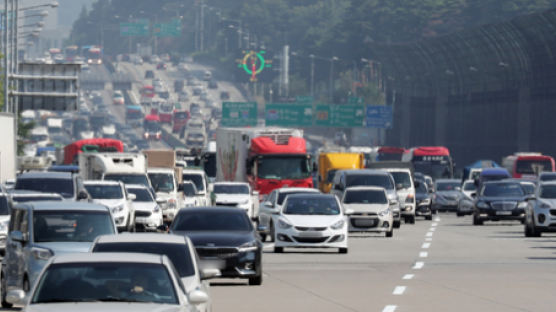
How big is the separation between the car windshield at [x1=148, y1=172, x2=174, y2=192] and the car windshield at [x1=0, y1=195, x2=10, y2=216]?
59.9ft

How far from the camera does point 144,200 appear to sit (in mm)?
42406

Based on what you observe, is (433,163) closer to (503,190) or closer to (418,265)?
(503,190)

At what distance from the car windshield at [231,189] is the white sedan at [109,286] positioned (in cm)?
4122

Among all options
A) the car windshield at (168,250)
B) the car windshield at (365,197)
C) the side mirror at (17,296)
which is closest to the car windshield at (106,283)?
the side mirror at (17,296)

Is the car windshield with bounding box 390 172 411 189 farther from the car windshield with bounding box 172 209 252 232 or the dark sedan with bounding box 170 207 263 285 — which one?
the dark sedan with bounding box 170 207 263 285

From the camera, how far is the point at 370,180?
→ 49312 millimetres

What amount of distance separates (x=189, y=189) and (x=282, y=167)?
3.26 metres

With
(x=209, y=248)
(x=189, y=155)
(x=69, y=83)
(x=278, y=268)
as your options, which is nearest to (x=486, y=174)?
(x=69, y=83)

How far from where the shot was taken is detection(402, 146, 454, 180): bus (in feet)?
266

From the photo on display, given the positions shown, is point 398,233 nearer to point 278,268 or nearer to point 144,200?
A: point 144,200

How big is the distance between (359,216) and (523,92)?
6244 centimetres

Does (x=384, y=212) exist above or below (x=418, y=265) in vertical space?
below

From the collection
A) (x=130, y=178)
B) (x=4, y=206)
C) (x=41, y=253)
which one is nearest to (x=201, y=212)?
(x=41, y=253)

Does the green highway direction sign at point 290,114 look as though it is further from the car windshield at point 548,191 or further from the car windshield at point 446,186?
the car windshield at point 548,191
